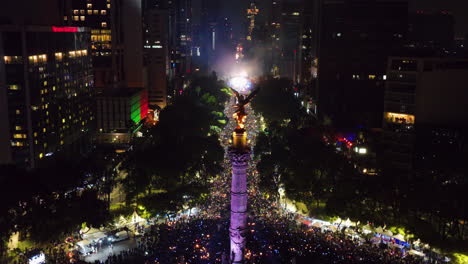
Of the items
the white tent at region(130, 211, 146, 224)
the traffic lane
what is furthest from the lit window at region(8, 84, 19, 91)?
the traffic lane

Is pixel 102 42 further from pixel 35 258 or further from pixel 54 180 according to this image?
pixel 35 258

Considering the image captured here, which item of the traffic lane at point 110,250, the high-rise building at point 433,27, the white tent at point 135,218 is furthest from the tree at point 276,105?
the high-rise building at point 433,27

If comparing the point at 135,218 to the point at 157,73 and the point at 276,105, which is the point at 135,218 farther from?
the point at 157,73

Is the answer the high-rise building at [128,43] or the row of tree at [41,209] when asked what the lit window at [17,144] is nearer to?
the row of tree at [41,209]

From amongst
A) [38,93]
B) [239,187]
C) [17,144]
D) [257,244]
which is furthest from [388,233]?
[38,93]

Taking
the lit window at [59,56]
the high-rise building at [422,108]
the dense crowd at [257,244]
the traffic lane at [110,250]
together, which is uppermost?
the lit window at [59,56]
